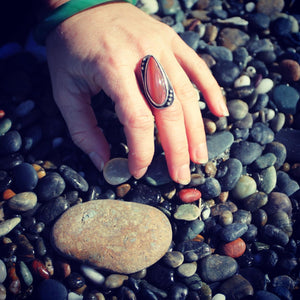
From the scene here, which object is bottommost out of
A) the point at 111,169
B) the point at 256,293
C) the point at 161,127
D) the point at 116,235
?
the point at 256,293

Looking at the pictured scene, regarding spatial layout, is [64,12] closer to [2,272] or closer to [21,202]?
[21,202]

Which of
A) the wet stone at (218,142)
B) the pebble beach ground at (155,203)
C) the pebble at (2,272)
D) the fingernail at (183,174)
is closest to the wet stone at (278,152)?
the pebble beach ground at (155,203)

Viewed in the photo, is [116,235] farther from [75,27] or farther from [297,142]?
[297,142]

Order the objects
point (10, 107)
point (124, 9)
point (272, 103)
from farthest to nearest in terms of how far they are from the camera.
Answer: point (272, 103)
point (10, 107)
point (124, 9)

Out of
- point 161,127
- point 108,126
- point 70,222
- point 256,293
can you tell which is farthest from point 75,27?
point 256,293

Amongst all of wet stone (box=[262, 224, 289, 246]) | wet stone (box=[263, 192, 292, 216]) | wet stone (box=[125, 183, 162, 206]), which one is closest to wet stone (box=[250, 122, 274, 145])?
wet stone (box=[263, 192, 292, 216])
